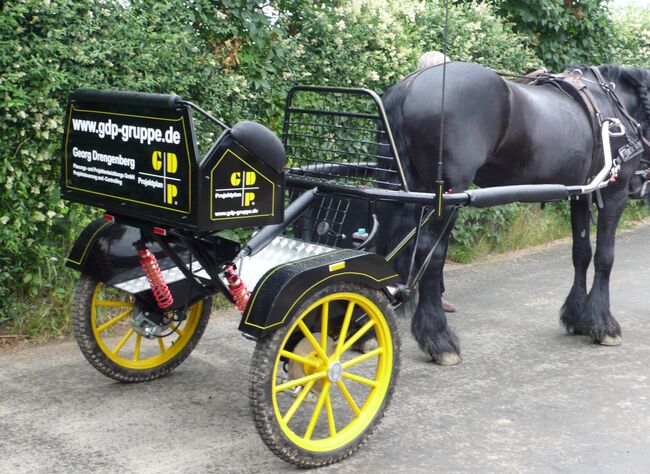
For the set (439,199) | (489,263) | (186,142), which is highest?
(186,142)

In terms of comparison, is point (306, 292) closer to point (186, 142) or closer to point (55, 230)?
point (186, 142)

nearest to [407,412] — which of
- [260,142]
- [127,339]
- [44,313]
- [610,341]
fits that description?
[127,339]

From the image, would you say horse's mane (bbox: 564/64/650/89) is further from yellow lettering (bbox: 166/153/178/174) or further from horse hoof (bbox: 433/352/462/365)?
yellow lettering (bbox: 166/153/178/174)

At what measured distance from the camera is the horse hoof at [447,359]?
4.96 metres

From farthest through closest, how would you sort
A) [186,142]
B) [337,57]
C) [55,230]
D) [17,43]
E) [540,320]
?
1. [337,57]
2. [540,320]
3. [55,230]
4. [17,43]
5. [186,142]

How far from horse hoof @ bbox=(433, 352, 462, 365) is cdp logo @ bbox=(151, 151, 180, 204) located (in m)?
2.27

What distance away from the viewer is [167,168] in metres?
3.33

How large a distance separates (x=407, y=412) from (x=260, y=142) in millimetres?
1703


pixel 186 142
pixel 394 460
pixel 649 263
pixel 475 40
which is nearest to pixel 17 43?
pixel 186 142

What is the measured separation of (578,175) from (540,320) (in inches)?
47.3

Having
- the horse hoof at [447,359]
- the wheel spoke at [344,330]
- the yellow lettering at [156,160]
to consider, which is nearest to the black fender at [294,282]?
the wheel spoke at [344,330]

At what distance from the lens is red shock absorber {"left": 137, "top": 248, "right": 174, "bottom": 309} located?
393 centimetres

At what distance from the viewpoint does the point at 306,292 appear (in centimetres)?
338

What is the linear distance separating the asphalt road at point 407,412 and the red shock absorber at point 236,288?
2.08 feet
